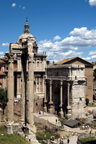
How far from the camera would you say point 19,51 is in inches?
768

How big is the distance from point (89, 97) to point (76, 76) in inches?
734

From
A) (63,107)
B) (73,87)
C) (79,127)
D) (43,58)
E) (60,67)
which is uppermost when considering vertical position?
(43,58)

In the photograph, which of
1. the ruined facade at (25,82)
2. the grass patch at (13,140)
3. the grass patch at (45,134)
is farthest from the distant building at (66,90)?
the grass patch at (13,140)

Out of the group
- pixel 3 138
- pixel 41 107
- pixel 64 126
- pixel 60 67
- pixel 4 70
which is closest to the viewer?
pixel 3 138

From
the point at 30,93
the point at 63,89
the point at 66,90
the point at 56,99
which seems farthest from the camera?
the point at 56,99

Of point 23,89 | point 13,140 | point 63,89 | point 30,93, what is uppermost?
point 23,89

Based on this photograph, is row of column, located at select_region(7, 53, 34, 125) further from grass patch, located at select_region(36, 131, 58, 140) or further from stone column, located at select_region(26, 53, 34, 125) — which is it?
grass patch, located at select_region(36, 131, 58, 140)

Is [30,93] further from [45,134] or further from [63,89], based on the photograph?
[63,89]

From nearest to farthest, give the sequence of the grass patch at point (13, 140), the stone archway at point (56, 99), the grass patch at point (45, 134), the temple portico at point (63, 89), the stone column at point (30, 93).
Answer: the grass patch at point (13, 140) → the stone column at point (30, 93) → the grass patch at point (45, 134) → the temple portico at point (63, 89) → the stone archway at point (56, 99)

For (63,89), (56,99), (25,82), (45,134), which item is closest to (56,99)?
(56,99)

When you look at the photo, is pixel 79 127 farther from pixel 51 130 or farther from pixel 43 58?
pixel 43 58

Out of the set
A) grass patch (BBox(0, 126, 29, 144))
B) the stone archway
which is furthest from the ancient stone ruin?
the stone archway

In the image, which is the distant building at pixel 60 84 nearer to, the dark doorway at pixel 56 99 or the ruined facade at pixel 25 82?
the dark doorway at pixel 56 99

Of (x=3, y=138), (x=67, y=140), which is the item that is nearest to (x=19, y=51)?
(x=3, y=138)
